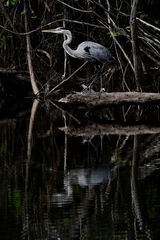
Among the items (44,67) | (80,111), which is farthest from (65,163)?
(44,67)

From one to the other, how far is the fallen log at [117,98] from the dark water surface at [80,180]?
365mm

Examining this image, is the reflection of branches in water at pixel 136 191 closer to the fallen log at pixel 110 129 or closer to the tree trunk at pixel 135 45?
the fallen log at pixel 110 129

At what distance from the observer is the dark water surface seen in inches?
204

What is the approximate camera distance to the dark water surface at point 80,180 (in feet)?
17.0

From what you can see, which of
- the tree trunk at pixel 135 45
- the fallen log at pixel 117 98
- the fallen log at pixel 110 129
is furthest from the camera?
the tree trunk at pixel 135 45

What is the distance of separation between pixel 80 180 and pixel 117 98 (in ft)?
17.2


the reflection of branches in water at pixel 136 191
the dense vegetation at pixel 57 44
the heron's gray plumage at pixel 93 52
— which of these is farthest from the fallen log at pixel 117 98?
the dense vegetation at pixel 57 44

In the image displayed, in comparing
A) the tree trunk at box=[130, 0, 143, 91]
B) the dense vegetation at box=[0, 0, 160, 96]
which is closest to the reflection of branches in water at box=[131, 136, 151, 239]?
the tree trunk at box=[130, 0, 143, 91]

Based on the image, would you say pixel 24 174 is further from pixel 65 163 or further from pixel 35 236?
pixel 35 236

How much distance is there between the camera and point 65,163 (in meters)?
8.20

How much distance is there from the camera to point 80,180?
279 inches

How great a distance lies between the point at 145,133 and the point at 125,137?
0.44 meters

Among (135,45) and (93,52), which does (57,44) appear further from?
(135,45)

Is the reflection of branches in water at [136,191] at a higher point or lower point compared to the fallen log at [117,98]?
higher
